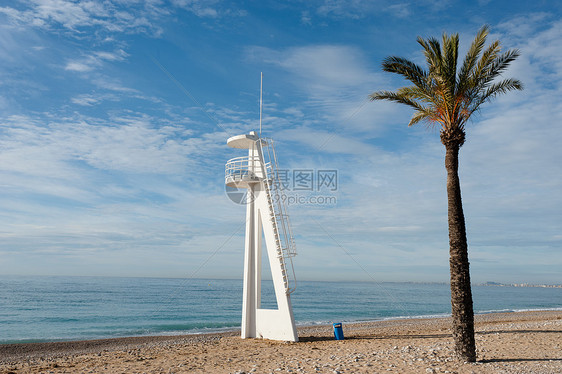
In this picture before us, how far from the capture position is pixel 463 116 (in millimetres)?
11609

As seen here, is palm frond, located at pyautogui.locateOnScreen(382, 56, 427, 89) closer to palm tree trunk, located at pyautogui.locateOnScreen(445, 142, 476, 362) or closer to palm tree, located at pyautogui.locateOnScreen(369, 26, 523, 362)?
palm tree, located at pyautogui.locateOnScreen(369, 26, 523, 362)

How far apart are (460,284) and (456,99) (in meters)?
5.07

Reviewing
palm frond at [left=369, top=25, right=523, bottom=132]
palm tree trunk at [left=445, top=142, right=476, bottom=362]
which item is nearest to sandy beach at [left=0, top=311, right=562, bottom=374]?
palm tree trunk at [left=445, top=142, right=476, bottom=362]

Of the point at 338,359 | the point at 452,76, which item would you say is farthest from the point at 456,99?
the point at 338,359

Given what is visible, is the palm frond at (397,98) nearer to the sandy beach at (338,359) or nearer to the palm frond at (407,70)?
the palm frond at (407,70)

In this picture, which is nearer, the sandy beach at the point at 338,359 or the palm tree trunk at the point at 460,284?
the sandy beach at the point at 338,359

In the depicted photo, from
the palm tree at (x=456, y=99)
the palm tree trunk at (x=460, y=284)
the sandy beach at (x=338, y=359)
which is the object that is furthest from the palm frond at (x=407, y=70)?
the sandy beach at (x=338, y=359)

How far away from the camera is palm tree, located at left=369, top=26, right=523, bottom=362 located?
1071 centimetres

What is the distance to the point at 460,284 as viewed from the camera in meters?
10.7

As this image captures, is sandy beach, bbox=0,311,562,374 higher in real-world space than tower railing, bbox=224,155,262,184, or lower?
lower

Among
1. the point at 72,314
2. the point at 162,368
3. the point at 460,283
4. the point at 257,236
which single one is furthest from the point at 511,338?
the point at 72,314

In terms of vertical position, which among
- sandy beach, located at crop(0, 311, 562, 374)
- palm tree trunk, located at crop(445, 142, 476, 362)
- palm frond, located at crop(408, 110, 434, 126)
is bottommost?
sandy beach, located at crop(0, 311, 562, 374)

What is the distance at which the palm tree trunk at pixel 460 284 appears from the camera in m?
10.7

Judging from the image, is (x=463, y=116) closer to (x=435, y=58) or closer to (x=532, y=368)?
(x=435, y=58)
